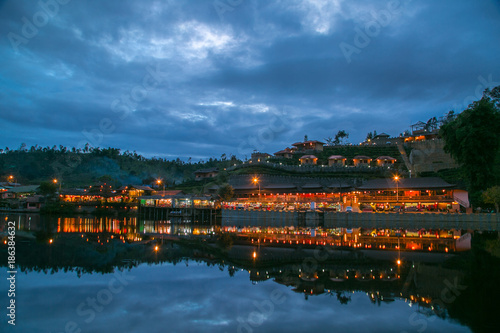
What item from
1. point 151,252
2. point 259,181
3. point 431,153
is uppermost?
point 431,153

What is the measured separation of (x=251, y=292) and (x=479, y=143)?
43206 mm

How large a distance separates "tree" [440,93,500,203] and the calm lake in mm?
26935

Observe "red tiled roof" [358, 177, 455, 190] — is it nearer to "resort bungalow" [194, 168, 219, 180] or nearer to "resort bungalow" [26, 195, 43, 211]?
"resort bungalow" [194, 168, 219, 180]

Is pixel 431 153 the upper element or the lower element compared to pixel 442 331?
upper

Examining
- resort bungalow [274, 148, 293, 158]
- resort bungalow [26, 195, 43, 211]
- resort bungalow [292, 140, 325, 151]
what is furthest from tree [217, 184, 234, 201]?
resort bungalow [292, 140, 325, 151]

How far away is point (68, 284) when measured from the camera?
1503 centimetres

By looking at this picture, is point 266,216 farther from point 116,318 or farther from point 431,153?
point 431,153

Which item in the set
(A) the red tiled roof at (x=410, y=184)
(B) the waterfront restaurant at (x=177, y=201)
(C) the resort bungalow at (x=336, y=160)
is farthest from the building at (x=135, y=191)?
(A) the red tiled roof at (x=410, y=184)

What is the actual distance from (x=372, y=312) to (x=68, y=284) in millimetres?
12664

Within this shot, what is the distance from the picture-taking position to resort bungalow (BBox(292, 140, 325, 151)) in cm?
9175

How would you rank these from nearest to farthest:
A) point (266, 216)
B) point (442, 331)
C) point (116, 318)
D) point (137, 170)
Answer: point (442, 331)
point (116, 318)
point (266, 216)
point (137, 170)

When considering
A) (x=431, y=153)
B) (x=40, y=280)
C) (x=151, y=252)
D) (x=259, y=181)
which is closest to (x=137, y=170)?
(x=259, y=181)

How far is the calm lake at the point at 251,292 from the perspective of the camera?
10.9 m

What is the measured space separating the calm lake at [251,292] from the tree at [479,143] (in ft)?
88.4
